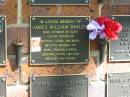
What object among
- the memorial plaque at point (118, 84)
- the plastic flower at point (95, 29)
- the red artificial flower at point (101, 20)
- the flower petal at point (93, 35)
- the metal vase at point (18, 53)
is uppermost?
the red artificial flower at point (101, 20)

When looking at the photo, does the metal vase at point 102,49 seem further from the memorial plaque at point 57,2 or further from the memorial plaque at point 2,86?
the memorial plaque at point 2,86

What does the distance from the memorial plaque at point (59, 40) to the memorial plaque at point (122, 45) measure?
20 centimetres

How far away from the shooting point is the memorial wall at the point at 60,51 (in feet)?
10.5

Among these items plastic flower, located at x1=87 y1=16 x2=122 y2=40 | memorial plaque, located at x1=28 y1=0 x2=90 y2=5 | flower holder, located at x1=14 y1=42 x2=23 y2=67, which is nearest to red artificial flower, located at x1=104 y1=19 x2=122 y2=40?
plastic flower, located at x1=87 y1=16 x2=122 y2=40

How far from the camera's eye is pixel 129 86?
3492mm

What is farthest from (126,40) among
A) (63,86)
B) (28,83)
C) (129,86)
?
(28,83)

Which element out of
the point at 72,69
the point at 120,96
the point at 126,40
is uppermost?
the point at 126,40

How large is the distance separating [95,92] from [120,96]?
0.67 ft

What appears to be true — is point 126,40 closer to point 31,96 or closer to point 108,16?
point 108,16

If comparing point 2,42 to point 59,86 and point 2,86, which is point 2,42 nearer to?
point 2,86

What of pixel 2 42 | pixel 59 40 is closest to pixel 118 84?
pixel 59 40

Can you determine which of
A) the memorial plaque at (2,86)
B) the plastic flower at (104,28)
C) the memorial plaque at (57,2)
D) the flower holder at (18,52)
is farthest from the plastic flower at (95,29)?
the memorial plaque at (2,86)

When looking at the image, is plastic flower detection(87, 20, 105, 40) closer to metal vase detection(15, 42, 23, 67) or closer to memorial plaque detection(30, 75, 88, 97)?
memorial plaque detection(30, 75, 88, 97)

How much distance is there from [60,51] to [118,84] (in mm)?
531
